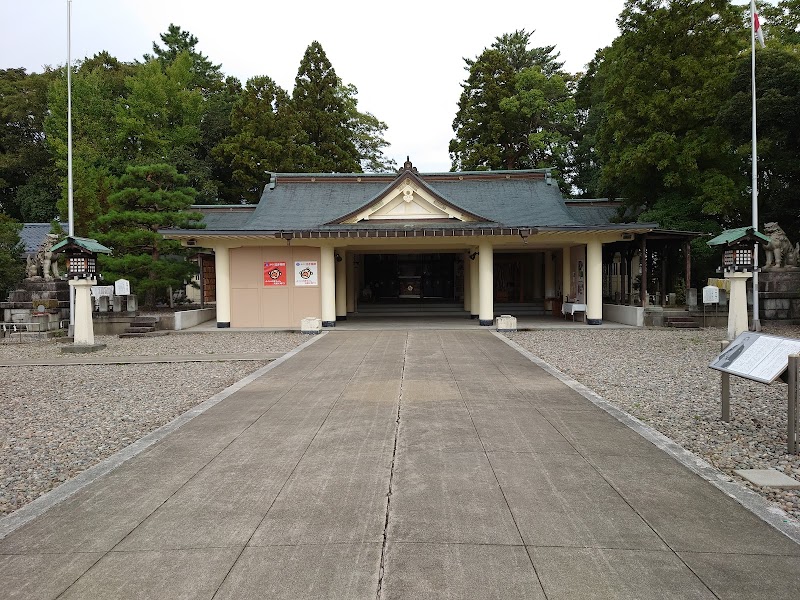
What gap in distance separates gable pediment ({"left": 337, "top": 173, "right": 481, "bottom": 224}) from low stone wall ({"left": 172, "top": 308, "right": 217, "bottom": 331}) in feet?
19.5

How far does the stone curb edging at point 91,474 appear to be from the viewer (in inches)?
153

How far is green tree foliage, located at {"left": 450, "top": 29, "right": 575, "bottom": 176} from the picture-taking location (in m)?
32.3

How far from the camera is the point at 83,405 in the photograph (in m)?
7.71

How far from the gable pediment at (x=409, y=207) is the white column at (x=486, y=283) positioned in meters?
1.09

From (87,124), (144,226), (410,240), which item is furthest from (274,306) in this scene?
(87,124)

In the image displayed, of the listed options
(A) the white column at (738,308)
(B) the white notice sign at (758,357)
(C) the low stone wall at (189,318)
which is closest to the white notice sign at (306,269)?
(C) the low stone wall at (189,318)

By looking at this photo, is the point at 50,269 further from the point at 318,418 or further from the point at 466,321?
the point at 318,418

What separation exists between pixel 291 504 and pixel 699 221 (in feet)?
65.2

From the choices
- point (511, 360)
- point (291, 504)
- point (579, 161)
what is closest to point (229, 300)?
point (511, 360)

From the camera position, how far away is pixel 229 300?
18.6 m

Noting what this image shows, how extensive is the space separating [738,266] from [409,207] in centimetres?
933

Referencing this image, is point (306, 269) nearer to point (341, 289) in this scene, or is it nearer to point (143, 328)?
point (341, 289)

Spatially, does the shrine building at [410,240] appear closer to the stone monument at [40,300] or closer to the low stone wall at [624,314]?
the low stone wall at [624,314]

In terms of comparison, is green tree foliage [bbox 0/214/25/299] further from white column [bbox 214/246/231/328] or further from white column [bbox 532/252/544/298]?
white column [bbox 532/252/544/298]
